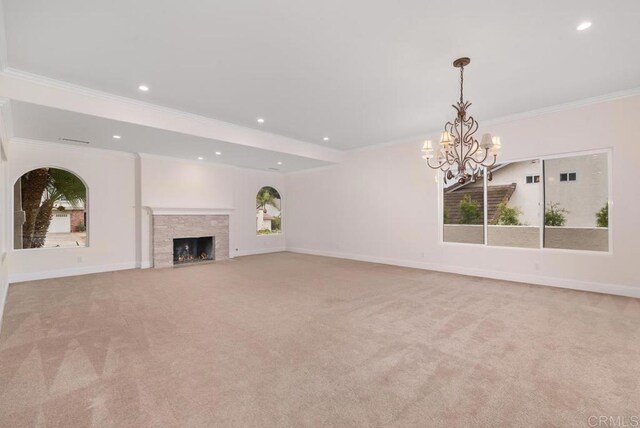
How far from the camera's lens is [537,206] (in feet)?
17.8

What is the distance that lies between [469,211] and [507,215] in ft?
2.32

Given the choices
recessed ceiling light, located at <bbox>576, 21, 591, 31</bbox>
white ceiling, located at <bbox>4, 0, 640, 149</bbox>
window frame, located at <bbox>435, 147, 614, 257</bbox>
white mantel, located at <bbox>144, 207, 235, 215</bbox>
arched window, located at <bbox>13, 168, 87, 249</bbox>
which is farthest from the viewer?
white mantel, located at <bbox>144, 207, 235, 215</bbox>

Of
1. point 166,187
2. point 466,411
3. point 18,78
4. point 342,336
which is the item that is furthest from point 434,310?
point 166,187

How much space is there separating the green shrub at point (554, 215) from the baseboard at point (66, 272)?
29.1 feet

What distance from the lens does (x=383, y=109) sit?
518 centimetres

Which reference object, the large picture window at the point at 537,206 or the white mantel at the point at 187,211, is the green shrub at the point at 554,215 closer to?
the large picture window at the point at 537,206

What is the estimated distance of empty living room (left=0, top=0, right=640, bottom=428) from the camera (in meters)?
2.20

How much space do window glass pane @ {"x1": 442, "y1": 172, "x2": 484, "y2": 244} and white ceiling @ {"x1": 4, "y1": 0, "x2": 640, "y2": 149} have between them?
6.09ft

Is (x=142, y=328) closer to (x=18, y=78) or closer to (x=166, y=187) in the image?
(x=18, y=78)

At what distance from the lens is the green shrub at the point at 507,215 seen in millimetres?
5793

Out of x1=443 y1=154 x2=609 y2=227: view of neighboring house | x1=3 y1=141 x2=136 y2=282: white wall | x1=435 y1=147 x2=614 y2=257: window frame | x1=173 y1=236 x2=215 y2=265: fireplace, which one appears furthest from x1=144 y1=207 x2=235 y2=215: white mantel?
x1=443 y1=154 x2=609 y2=227: view of neighboring house

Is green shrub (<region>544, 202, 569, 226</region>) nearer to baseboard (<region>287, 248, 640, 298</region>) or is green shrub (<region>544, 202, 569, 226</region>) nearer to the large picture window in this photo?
the large picture window

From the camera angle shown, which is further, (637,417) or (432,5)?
(432,5)

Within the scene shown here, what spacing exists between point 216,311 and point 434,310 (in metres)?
2.88
